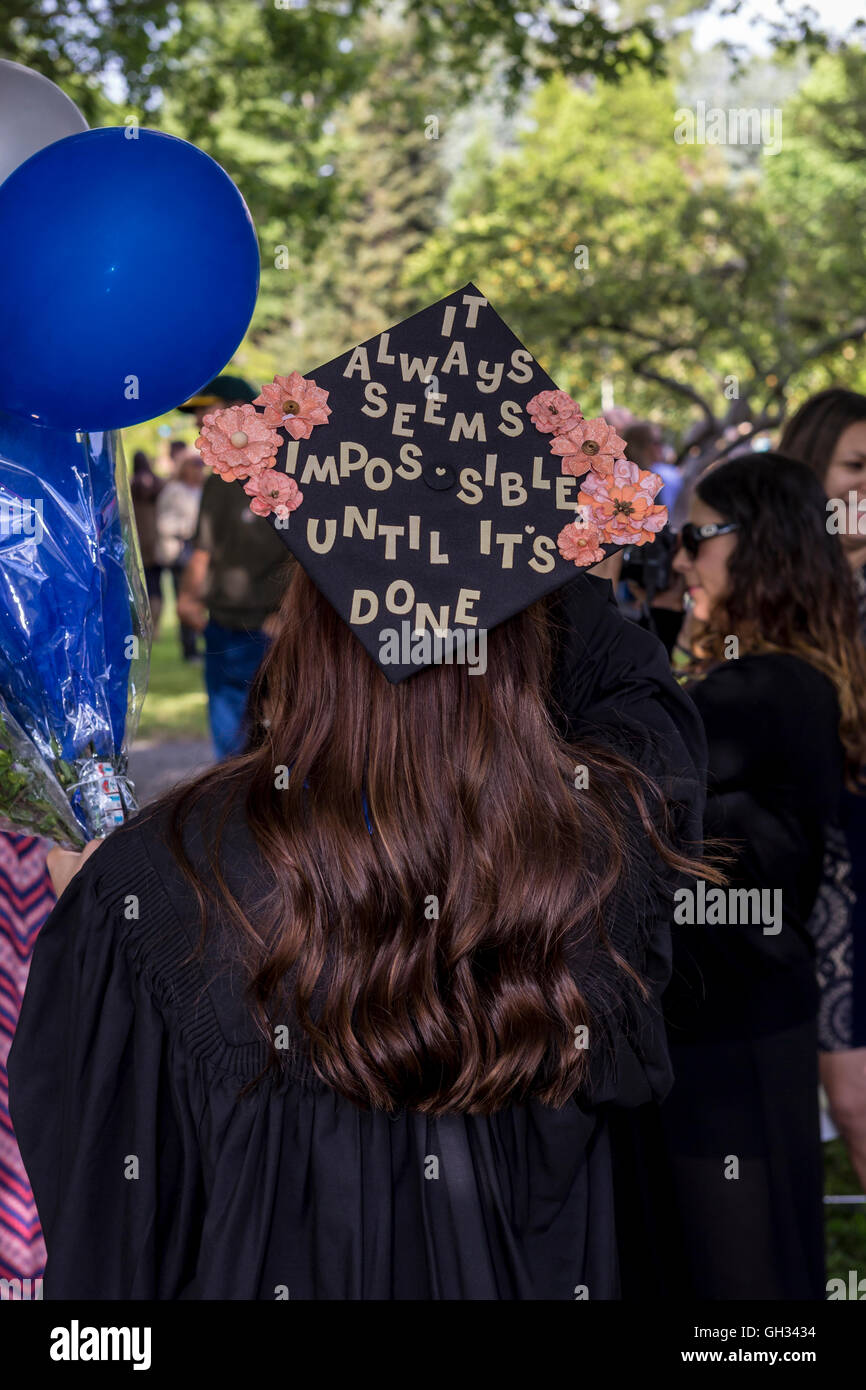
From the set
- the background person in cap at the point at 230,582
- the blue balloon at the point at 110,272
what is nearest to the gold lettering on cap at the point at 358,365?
the blue balloon at the point at 110,272

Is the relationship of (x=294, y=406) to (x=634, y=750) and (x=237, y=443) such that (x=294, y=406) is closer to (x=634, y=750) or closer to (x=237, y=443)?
(x=237, y=443)

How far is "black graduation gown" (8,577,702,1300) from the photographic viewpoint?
1.38 m

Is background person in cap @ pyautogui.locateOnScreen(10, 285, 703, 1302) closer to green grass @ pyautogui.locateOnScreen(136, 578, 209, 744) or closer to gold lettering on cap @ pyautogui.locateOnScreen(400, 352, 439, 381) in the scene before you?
gold lettering on cap @ pyautogui.locateOnScreen(400, 352, 439, 381)

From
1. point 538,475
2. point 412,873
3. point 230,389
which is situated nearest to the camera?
point 412,873

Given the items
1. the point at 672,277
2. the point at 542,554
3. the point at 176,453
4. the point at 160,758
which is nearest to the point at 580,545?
the point at 542,554

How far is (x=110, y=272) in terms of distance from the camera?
1788 mm

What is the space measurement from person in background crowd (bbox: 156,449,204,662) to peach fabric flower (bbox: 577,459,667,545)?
900 centimetres

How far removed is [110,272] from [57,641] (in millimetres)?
541

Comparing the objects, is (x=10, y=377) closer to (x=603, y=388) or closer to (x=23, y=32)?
(x=23, y=32)

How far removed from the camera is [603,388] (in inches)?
418

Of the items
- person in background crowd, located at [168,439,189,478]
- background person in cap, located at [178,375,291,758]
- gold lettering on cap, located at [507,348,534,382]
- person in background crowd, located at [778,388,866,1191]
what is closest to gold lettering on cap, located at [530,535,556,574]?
gold lettering on cap, located at [507,348,534,382]

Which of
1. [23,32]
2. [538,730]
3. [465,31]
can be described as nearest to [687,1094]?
[538,730]

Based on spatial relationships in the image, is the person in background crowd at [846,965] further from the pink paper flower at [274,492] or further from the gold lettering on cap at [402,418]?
the pink paper flower at [274,492]

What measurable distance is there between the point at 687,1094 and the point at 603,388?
909 cm
